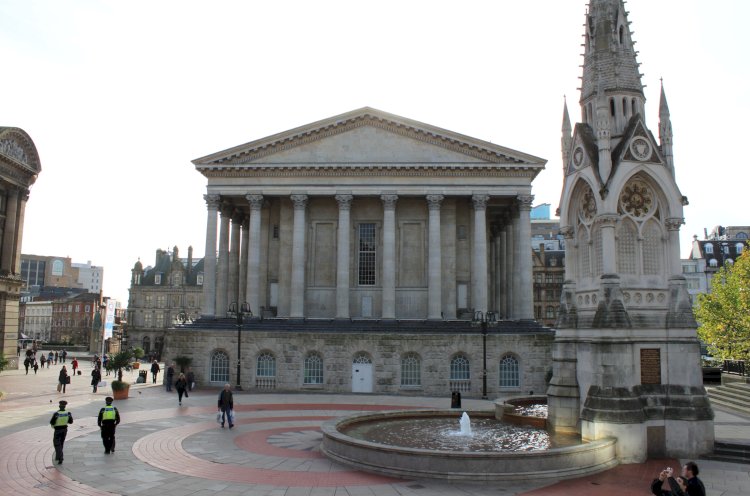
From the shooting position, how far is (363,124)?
46906 mm

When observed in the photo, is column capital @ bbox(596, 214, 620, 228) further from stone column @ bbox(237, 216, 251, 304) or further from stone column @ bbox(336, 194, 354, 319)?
stone column @ bbox(237, 216, 251, 304)

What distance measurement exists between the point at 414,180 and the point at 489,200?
21.7ft

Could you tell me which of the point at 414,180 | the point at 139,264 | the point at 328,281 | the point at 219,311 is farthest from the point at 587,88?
the point at 139,264

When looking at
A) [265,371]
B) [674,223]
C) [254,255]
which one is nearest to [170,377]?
[265,371]

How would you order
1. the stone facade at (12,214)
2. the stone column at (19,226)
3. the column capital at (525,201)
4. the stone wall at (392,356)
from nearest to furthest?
1. the stone wall at (392,356)
2. the column capital at (525,201)
3. the stone facade at (12,214)
4. the stone column at (19,226)

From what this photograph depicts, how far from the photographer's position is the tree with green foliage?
133 feet

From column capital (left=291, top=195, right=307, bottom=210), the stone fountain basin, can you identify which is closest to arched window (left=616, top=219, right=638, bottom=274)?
the stone fountain basin

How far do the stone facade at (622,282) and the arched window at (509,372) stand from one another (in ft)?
70.2

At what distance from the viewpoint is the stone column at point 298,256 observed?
45344mm

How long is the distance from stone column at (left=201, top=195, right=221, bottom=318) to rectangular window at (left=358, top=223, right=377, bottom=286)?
11.4m

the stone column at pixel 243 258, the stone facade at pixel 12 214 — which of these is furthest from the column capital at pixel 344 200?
the stone facade at pixel 12 214

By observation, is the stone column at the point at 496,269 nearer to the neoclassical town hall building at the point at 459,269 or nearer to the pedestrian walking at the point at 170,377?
the neoclassical town hall building at the point at 459,269

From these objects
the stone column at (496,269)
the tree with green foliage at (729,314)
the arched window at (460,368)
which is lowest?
the arched window at (460,368)

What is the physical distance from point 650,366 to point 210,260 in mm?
36222
